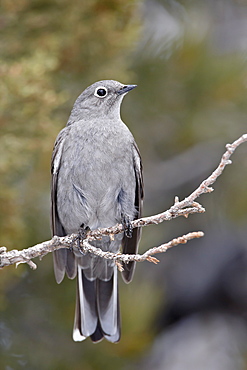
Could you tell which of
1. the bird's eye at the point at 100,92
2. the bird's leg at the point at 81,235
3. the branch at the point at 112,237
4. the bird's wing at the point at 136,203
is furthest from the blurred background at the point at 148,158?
the branch at the point at 112,237

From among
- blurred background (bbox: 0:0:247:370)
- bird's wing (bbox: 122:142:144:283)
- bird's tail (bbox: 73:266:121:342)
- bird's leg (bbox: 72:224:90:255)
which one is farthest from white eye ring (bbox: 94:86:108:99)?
bird's tail (bbox: 73:266:121:342)

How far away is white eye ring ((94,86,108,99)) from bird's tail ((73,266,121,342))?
4.34ft

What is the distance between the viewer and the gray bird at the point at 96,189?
4086 millimetres

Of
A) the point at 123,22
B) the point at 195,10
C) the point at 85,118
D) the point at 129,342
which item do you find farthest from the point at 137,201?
the point at 195,10

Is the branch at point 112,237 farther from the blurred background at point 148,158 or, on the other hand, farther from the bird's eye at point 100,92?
the bird's eye at point 100,92

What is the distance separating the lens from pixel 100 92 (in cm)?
442

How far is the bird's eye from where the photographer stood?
14.4 feet

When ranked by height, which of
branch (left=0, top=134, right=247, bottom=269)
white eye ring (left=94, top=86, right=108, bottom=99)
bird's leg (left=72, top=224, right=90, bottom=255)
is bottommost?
A: branch (left=0, top=134, right=247, bottom=269)

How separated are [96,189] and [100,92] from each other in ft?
2.61

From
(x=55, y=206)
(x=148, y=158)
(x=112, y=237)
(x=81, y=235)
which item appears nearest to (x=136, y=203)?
(x=55, y=206)

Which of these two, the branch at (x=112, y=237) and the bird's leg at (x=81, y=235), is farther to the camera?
the bird's leg at (x=81, y=235)

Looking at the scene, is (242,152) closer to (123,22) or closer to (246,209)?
(246,209)

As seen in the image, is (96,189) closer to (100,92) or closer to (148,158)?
(100,92)

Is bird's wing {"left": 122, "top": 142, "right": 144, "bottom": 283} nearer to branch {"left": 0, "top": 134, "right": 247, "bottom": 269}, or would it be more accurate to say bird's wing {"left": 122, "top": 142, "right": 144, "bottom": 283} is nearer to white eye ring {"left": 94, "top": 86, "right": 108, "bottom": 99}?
white eye ring {"left": 94, "top": 86, "right": 108, "bottom": 99}
